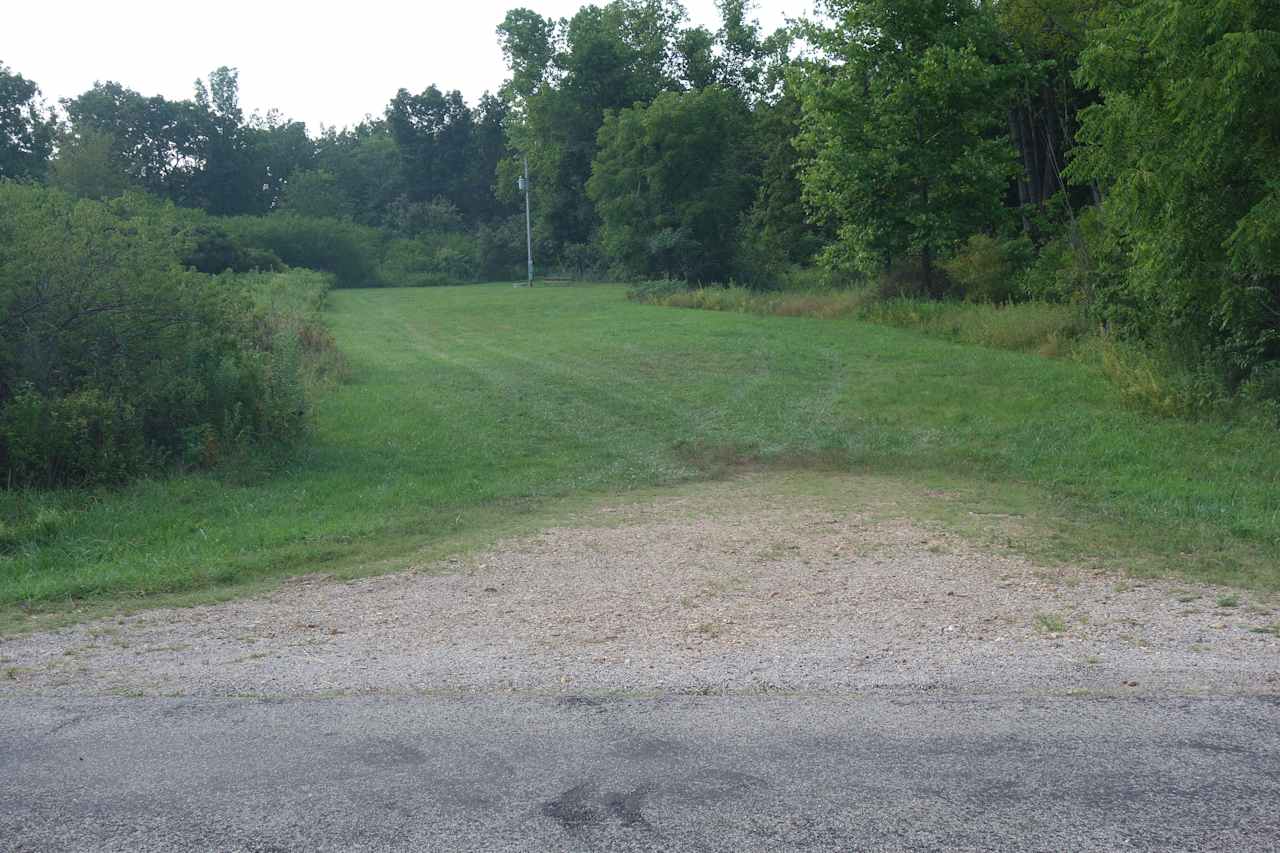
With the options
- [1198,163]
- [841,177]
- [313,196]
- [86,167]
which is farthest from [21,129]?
[1198,163]

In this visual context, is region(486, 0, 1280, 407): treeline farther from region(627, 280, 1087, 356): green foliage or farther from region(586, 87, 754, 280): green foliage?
region(627, 280, 1087, 356): green foliage

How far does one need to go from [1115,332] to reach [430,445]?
1241cm

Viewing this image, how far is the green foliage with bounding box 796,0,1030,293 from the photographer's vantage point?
3117 centimetres

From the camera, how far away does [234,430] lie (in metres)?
14.0

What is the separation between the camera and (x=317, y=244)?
238 ft

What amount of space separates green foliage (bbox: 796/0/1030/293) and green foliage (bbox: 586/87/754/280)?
1876cm

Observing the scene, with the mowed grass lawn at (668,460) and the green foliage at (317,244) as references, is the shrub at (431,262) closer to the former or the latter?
the green foliage at (317,244)

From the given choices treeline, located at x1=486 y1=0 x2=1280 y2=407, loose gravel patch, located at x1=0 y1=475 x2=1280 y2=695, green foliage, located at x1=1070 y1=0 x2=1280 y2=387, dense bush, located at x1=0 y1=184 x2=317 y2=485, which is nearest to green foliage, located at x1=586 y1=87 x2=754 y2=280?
treeline, located at x1=486 y1=0 x2=1280 y2=407

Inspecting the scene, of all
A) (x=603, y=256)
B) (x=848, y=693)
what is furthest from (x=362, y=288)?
(x=848, y=693)

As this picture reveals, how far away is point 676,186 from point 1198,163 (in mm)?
39628

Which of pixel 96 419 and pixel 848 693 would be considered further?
pixel 96 419

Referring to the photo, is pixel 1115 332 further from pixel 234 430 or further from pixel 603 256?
pixel 603 256

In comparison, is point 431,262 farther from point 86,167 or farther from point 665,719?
point 665,719

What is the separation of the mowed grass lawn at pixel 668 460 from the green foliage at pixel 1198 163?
1.92m
